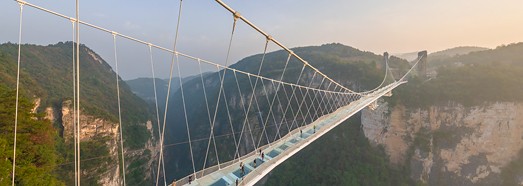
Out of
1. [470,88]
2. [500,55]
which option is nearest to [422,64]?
[470,88]

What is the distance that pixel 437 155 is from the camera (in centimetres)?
3173

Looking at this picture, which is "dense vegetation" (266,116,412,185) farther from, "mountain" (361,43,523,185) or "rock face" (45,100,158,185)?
"rock face" (45,100,158,185)

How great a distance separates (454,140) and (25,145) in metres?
Answer: 39.9

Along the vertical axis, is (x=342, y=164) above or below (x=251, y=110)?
below

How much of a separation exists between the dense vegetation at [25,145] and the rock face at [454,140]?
115ft

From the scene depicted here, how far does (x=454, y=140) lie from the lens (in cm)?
3094

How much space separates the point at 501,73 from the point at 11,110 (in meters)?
49.7

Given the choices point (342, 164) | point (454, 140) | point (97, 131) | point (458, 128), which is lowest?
point (342, 164)

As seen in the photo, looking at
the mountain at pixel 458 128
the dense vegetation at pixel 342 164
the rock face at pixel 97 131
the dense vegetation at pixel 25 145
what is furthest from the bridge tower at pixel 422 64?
the dense vegetation at pixel 25 145

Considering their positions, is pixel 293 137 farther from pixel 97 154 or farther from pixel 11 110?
pixel 97 154

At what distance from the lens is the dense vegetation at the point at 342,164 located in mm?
32125

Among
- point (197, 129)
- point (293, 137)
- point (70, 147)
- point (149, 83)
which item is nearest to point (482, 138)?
point (293, 137)

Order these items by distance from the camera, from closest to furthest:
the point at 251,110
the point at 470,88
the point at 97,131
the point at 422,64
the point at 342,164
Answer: the point at 97,131, the point at 470,88, the point at 342,164, the point at 422,64, the point at 251,110

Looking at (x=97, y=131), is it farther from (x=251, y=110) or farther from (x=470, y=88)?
(x=470, y=88)
